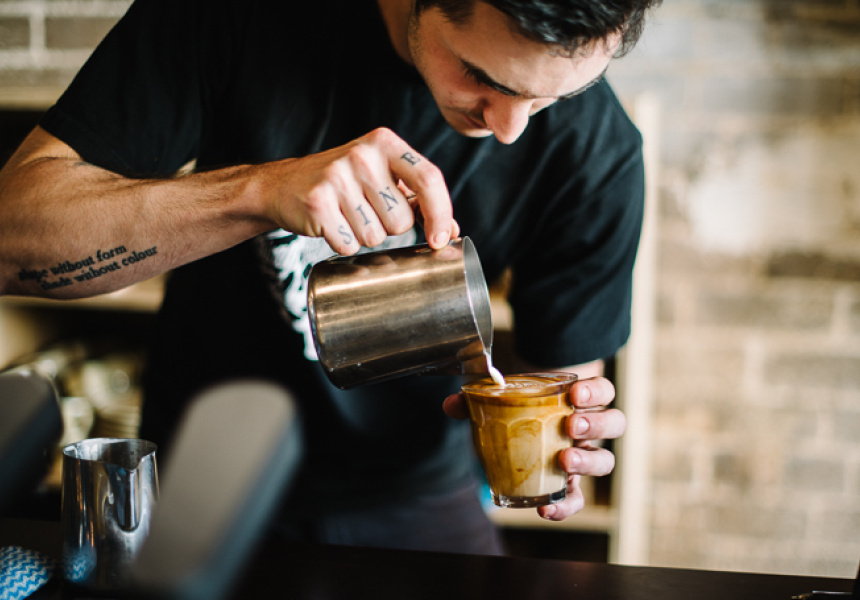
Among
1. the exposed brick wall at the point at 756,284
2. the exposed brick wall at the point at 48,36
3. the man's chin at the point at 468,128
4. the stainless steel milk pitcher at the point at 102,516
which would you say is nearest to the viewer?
the stainless steel milk pitcher at the point at 102,516

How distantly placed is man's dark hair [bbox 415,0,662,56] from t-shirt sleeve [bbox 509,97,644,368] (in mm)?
473

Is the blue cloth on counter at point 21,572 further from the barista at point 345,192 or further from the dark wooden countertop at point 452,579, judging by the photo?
the barista at point 345,192

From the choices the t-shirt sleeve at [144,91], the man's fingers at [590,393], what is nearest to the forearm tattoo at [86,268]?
the t-shirt sleeve at [144,91]

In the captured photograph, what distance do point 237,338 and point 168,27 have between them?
62cm

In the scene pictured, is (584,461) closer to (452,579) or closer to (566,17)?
(452,579)

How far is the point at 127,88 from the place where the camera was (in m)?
1.26

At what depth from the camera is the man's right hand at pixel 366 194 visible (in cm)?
91

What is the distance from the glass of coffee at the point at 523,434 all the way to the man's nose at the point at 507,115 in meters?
0.38

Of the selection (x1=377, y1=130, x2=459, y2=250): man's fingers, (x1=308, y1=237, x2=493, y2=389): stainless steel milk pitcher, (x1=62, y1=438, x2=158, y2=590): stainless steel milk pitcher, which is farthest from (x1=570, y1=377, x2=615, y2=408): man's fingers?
(x1=62, y1=438, x2=158, y2=590): stainless steel milk pitcher

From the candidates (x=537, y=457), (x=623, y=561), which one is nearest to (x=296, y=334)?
(x=537, y=457)

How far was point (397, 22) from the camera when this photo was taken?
1292 mm

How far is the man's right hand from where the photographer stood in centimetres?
91

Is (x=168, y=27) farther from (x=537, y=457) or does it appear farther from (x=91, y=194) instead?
(x=537, y=457)

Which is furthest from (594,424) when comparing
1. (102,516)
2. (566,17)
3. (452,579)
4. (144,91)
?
(144,91)
